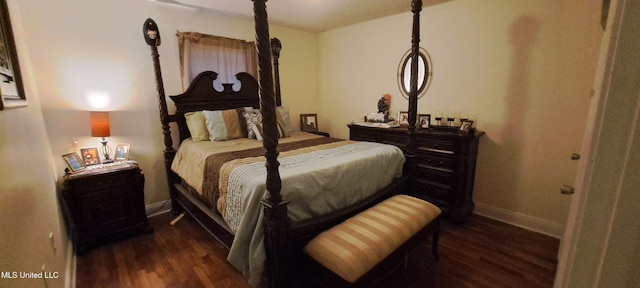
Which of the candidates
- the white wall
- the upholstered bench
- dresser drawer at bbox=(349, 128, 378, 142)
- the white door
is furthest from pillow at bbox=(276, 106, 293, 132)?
the white door

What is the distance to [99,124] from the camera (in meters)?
2.44

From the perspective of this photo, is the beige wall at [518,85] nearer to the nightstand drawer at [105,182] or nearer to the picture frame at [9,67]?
the nightstand drawer at [105,182]

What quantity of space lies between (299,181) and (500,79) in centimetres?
238

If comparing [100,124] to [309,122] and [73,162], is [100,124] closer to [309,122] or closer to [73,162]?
[73,162]

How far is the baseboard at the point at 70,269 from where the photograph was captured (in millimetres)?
1836

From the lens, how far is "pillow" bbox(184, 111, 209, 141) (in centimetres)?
295

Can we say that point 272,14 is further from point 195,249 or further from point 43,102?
point 195,249

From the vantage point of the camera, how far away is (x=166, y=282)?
1.95 metres

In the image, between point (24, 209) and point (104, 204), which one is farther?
point (104, 204)

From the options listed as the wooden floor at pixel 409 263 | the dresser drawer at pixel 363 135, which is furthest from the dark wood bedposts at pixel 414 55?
the wooden floor at pixel 409 263

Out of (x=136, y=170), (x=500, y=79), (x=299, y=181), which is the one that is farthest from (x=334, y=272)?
(x=500, y=79)

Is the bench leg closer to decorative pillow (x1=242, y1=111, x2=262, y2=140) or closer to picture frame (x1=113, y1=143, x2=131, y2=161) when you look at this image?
decorative pillow (x1=242, y1=111, x2=262, y2=140)

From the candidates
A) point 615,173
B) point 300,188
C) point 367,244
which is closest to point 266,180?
point 300,188

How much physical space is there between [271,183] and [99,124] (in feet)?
6.81
